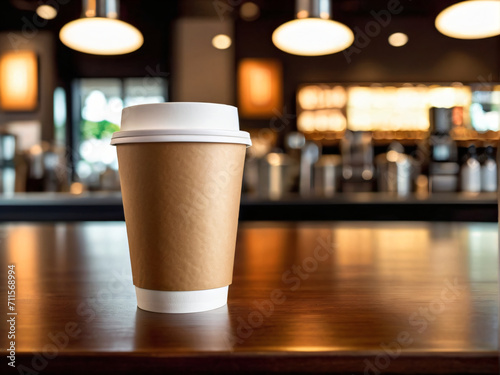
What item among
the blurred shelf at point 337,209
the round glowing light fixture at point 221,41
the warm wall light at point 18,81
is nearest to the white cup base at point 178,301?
the blurred shelf at point 337,209

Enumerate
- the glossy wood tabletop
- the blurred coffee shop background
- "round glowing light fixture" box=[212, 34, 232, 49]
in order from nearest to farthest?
the glossy wood tabletop, the blurred coffee shop background, "round glowing light fixture" box=[212, 34, 232, 49]

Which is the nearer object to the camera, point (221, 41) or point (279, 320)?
point (279, 320)

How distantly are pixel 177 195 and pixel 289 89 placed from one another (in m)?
3.75

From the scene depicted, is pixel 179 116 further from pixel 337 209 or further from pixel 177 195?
pixel 337 209

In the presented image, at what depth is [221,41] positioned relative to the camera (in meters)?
4.12

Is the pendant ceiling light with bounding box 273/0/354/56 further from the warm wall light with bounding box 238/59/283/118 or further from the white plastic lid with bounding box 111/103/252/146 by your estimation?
the warm wall light with bounding box 238/59/283/118

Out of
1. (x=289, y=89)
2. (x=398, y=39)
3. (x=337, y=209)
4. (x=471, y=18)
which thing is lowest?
(x=337, y=209)

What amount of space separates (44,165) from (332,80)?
2.56 m

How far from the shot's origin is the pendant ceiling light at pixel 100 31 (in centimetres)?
177

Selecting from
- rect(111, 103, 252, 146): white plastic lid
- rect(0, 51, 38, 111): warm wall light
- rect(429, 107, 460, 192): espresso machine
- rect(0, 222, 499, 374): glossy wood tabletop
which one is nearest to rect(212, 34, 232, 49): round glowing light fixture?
rect(0, 51, 38, 111): warm wall light

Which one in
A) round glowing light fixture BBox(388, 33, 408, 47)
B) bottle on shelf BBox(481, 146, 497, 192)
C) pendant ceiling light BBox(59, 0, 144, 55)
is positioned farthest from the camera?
round glowing light fixture BBox(388, 33, 408, 47)

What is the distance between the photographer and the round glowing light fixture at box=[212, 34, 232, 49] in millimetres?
4105

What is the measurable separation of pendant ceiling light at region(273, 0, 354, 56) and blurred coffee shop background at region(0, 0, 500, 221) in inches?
51.5

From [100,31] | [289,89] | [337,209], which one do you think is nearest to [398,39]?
[289,89]
